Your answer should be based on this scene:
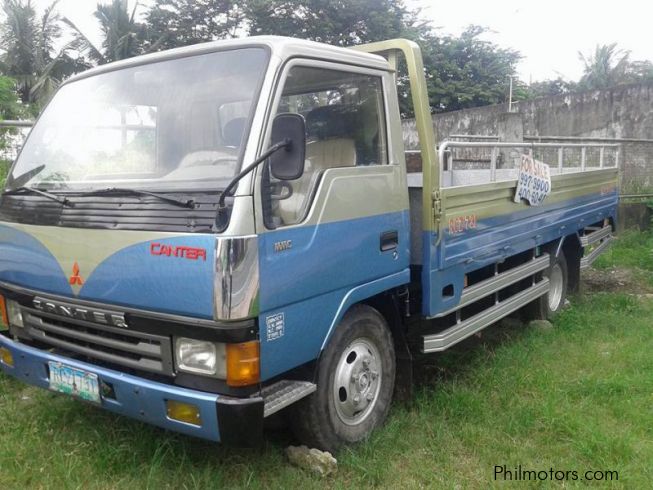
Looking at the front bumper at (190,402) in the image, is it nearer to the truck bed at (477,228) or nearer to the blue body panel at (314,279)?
the blue body panel at (314,279)

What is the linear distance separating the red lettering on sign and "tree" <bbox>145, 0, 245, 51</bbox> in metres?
20.4

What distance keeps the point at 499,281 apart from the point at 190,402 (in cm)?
270

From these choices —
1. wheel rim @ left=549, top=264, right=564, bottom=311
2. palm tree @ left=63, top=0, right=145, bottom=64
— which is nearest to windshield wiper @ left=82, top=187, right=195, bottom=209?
wheel rim @ left=549, top=264, right=564, bottom=311

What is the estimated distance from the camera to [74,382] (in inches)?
110

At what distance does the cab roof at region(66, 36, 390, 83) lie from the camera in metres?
2.72

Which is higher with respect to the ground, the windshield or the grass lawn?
the windshield

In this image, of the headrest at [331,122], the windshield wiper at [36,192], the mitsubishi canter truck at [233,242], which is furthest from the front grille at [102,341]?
the headrest at [331,122]

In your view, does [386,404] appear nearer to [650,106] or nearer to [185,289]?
[185,289]

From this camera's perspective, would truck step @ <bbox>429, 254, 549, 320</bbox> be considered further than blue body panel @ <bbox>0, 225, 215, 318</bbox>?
Yes

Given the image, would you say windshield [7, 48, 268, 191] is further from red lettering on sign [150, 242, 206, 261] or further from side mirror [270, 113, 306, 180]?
red lettering on sign [150, 242, 206, 261]

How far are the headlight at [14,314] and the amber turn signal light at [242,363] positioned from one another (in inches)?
55.3

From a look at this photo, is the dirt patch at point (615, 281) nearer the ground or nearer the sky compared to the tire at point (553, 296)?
nearer the ground

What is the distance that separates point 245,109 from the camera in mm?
2684
